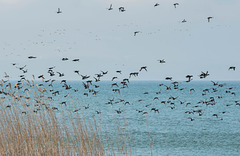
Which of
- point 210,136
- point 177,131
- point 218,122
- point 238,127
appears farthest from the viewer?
point 218,122

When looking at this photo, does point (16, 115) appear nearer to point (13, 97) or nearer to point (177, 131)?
point (13, 97)

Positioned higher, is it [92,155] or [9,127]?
[9,127]

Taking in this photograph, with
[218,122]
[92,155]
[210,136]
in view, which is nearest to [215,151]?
[210,136]

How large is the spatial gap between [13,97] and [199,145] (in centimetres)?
1803

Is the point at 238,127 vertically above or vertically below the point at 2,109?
below

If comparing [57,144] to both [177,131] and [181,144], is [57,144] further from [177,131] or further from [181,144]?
[177,131]

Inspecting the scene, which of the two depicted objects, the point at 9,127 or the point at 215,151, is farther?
the point at 215,151

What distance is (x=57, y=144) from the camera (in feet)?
18.7

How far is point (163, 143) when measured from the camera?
2184 centimetres

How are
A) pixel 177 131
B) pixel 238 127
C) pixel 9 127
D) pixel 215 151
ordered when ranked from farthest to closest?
pixel 238 127, pixel 177 131, pixel 215 151, pixel 9 127

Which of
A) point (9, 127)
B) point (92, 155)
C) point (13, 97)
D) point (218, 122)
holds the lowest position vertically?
point (218, 122)

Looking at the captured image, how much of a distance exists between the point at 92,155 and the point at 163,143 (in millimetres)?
16537

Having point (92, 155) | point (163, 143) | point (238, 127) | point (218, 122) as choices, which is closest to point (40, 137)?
point (92, 155)

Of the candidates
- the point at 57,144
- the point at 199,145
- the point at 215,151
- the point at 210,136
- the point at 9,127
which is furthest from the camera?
the point at 210,136
